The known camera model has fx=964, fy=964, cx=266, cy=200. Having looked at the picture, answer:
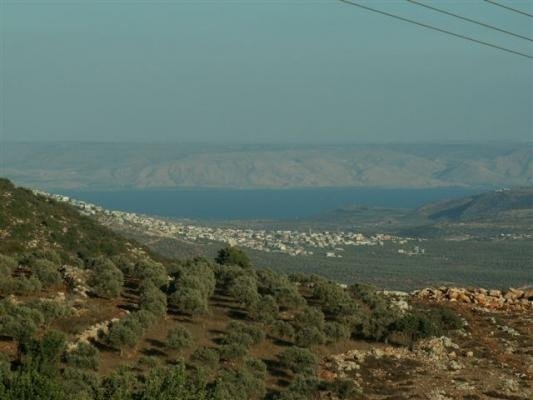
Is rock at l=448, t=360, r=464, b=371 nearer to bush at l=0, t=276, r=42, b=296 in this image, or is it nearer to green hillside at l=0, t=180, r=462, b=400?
green hillside at l=0, t=180, r=462, b=400

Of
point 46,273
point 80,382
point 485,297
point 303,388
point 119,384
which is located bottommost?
point 303,388

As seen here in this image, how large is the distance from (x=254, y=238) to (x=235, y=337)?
13818 cm

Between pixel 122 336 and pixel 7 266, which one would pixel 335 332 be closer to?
pixel 122 336

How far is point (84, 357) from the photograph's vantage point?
1092 inches

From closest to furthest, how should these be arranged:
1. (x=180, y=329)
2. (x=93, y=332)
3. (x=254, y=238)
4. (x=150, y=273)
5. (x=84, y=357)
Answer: (x=84, y=357) → (x=93, y=332) → (x=180, y=329) → (x=150, y=273) → (x=254, y=238)

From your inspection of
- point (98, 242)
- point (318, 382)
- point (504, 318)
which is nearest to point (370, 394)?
point (318, 382)

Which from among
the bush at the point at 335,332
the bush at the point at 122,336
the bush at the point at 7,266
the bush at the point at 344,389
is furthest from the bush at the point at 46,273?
the bush at the point at 344,389

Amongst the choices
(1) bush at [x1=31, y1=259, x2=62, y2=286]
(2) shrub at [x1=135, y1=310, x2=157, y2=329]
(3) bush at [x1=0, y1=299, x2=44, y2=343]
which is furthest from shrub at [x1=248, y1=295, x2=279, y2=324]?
(3) bush at [x1=0, y1=299, x2=44, y2=343]

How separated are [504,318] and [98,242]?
29483 mm

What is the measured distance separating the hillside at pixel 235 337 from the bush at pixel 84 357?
31 mm

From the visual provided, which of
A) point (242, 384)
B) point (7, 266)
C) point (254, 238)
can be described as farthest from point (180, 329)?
point (254, 238)

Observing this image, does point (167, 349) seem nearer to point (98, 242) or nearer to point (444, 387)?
point (444, 387)

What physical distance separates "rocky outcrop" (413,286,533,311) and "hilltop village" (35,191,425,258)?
68.1 m

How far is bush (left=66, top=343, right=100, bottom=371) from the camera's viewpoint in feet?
90.5
